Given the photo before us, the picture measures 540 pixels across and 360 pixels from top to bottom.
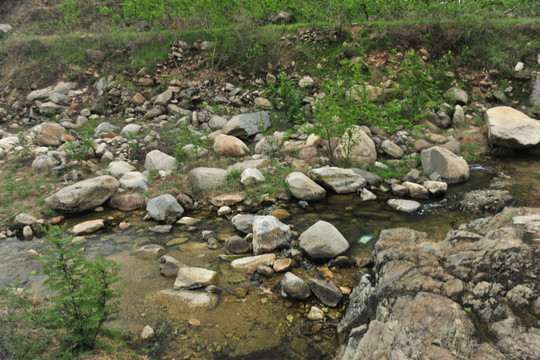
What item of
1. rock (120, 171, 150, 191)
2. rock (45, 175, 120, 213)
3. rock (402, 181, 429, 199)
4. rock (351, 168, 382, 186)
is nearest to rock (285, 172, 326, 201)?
rock (351, 168, 382, 186)

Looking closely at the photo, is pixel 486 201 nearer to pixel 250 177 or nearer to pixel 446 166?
pixel 446 166

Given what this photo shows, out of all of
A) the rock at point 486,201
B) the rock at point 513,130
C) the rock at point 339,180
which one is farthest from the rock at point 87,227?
the rock at point 513,130

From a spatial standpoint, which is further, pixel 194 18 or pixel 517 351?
pixel 194 18

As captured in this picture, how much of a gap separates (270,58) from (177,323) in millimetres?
11726

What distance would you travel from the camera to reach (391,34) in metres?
13.4

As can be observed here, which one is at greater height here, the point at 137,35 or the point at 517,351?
the point at 137,35

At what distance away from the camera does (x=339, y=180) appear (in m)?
7.11

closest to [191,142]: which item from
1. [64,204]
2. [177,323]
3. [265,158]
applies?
[265,158]

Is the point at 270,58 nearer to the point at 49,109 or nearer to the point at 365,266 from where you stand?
the point at 49,109

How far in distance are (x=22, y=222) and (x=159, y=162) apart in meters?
3.18

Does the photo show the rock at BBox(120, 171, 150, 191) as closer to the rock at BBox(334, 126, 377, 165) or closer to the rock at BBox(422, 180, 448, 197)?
the rock at BBox(334, 126, 377, 165)

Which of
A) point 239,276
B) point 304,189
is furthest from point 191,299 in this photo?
point 304,189

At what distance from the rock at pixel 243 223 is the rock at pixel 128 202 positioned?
92.3 inches

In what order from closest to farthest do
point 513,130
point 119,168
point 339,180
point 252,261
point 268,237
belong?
point 252,261, point 268,237, point 339,180, point 119,168, point 513,130
